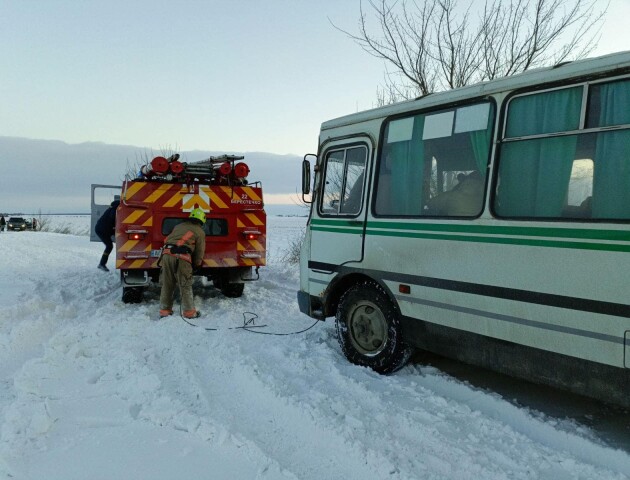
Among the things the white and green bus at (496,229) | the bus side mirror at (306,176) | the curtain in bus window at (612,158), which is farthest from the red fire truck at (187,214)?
the curtain in bus window at (612,158)

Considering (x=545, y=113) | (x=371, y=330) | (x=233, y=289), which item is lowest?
(x=233, y=289)

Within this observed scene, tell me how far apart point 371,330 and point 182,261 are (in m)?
3.52

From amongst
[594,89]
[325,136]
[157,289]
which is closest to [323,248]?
[325,136]

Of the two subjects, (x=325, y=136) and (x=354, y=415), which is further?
(x=325, y=136)

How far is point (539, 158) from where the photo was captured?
134 inches

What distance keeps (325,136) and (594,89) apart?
301 cm

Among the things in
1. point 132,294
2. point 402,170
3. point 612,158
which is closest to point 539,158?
point 612,158

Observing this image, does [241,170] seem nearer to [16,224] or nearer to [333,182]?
[333,182]

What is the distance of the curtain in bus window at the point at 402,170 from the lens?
4.33 m

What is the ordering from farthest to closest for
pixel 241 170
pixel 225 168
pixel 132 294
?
pixel 241 170 → pixel 225 168 → pixel 132 294

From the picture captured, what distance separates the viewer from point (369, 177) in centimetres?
479

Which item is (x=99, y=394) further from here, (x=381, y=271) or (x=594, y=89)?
(x=594, y=89)

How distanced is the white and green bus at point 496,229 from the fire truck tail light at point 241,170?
125 inches

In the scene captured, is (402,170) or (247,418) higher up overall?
(402,170)
